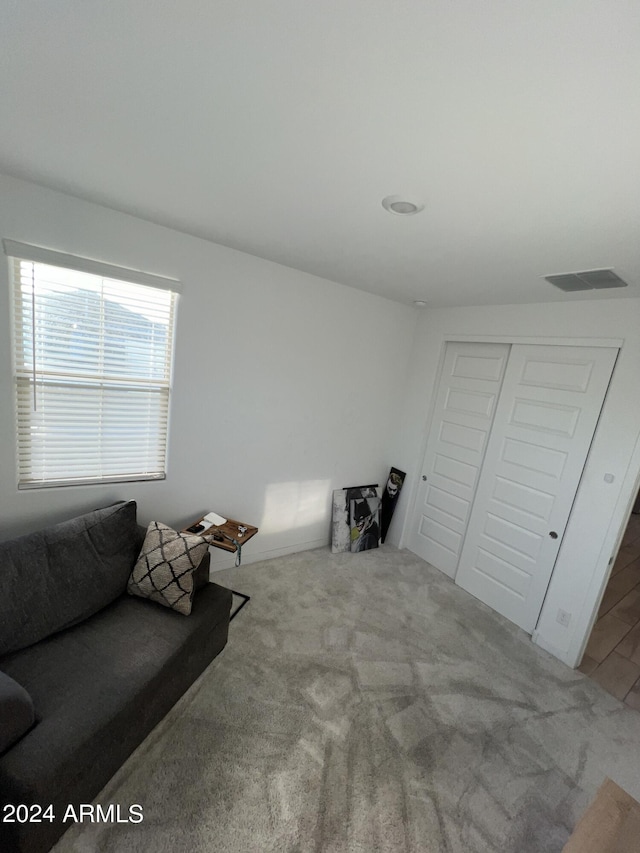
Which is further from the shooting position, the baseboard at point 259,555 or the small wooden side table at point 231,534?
the baseboard at point 259,555

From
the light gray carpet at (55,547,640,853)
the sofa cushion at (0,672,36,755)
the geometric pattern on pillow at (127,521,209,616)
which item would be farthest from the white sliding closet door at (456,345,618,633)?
the sofa cushion at (0,672,36,755)

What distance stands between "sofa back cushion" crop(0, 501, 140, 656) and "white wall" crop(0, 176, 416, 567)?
39 centimetres

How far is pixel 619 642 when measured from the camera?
9.37 feet

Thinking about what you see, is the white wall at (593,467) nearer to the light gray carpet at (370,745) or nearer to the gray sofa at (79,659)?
the light gray carpet at (370,745)

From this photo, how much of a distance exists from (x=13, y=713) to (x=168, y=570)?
→ 0.82 meters

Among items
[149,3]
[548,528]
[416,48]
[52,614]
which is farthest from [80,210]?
[548,528]

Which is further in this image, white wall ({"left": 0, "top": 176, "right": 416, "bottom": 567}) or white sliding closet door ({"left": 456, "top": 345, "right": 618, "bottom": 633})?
white sliding closet door ({"left": 456, "top": 345, "right": 618, "bottom": 633})

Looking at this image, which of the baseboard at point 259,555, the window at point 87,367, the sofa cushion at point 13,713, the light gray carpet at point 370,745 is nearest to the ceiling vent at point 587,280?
the window at point 87,367

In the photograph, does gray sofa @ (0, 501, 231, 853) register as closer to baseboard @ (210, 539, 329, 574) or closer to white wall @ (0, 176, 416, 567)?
white wall @ (0, 176, 416, 567)

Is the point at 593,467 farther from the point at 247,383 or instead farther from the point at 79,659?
the point at 79,659

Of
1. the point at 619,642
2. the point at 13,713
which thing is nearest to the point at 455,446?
the point at 619,642

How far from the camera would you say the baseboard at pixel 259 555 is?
307 cm

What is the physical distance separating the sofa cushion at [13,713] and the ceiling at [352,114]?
2.00 meters

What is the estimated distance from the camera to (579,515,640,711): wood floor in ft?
8.05
